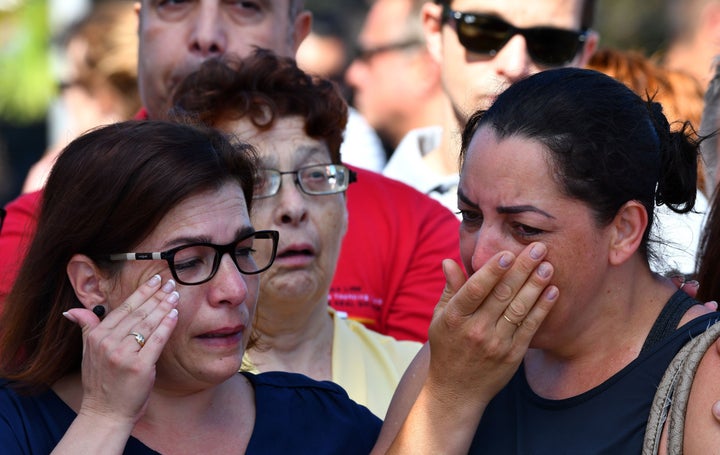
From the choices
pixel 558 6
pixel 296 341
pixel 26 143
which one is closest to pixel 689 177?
pixel 296 341

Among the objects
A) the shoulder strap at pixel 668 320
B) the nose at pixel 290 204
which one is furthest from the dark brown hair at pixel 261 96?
the shoulder strap at pixel 668 320

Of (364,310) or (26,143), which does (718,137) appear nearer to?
(364,310)

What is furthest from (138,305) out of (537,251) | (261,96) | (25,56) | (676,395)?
(25,56)

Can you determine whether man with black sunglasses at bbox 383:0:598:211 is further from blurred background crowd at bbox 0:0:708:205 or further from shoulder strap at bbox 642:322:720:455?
shoulder strap at bbox 642:322:720:455

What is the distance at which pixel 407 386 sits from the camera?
2.75 meters

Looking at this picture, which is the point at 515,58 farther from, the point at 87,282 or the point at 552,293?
the point at 87,282

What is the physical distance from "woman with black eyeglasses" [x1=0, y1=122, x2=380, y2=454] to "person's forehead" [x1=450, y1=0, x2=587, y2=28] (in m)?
1.98

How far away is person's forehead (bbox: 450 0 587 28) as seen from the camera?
435cm

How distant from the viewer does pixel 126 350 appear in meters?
2.38

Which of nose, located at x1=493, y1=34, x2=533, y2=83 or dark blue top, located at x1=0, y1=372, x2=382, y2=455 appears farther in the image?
nose, located at x1=493, y1=34, x2=533, y2=83

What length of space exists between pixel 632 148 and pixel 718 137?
1.24 metres

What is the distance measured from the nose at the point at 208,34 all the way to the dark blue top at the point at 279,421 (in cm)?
160

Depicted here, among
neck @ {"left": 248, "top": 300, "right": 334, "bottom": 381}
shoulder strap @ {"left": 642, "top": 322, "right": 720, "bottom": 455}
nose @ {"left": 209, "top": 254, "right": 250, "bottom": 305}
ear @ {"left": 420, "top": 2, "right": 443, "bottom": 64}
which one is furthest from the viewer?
ear @ {"left": 420, "top": 2, "right": 443, "bottom": 64}

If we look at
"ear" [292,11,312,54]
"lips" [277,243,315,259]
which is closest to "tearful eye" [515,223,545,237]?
"lips" [277,243,315,259]
